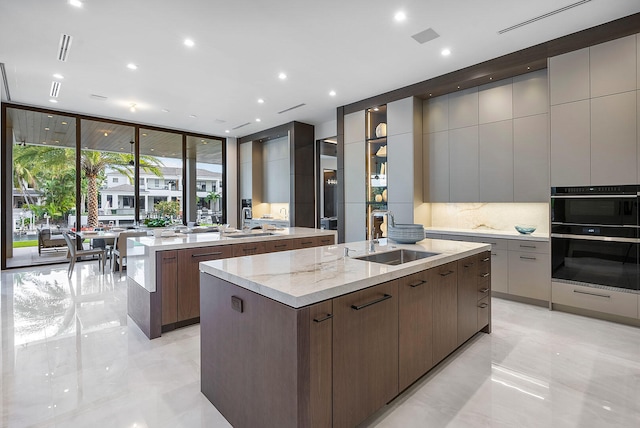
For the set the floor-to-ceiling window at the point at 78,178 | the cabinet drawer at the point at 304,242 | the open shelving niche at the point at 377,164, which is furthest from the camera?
the floor-to-ceiling window at the point at 78,178

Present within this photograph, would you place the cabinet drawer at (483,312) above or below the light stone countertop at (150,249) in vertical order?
below

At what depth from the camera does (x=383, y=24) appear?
134 inches

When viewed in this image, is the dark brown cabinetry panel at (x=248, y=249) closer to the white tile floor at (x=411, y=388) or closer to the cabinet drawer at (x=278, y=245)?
the cabinet drawer at (x=278, y=245)

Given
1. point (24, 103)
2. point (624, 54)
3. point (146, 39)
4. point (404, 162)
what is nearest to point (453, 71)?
point (404, 162)

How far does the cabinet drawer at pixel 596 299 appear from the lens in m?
3.20

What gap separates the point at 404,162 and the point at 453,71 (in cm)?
147

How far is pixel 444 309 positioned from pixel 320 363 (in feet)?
4.23

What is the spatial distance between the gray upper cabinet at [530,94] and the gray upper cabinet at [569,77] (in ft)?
1.12

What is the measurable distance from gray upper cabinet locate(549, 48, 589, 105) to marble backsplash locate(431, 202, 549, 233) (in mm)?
1373

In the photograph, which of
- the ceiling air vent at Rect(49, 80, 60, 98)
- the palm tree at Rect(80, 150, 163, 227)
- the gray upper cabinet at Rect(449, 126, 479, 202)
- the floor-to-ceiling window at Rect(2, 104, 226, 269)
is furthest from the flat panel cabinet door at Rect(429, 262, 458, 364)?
the palm tree at Rect(80, 150, 163, 227)

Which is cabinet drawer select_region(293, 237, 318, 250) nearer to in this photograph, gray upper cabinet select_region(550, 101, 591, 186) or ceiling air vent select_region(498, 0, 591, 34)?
gray upper cabinet select_region(550, 101, 591, 186)

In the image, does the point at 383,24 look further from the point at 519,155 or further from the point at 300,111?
the point at 300,111

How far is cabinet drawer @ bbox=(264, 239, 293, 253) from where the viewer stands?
3.81 m

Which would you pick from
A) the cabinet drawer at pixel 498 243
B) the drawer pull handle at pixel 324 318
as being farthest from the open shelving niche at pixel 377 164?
the drawer pull handle at pixel 324 318
